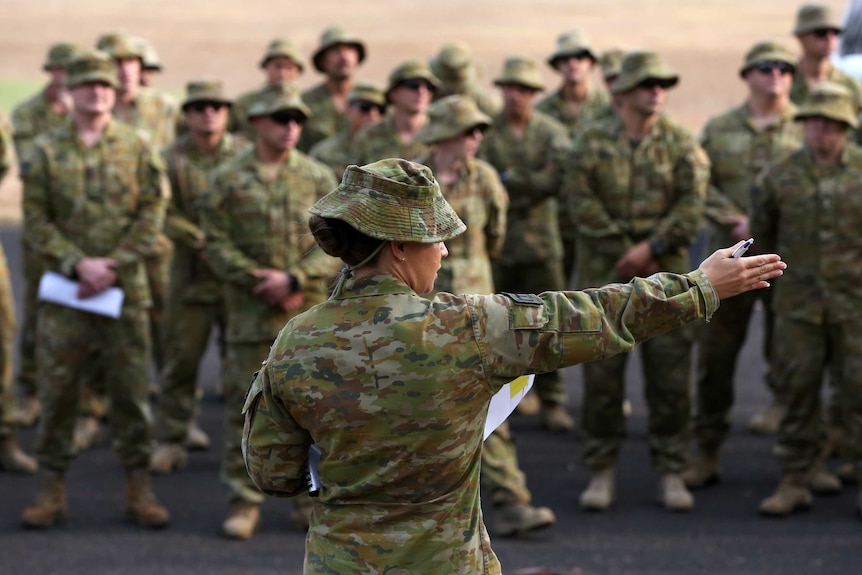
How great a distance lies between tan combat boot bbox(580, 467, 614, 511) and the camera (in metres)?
8.34

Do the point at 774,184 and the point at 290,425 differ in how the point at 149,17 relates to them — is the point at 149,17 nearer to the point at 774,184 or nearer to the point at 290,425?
the point at 774,184

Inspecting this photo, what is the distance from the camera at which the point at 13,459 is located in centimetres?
909

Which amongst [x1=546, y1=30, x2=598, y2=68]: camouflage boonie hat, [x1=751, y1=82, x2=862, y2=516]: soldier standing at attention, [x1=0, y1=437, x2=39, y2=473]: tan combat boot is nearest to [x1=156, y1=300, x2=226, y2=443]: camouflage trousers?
[x1=0, y1=437, x2=39, y2=473]: tan combat boot

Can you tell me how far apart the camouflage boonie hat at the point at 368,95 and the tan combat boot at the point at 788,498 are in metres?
3.68

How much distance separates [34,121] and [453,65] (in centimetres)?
302

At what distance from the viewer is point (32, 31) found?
35.4m

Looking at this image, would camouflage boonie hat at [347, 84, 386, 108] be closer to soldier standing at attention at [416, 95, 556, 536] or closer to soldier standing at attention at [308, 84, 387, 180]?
soldier standing at attention at [308, 84, 387, 180]

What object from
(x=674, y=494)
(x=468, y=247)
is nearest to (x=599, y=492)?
(x=674, y=494)

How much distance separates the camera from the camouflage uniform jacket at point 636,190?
821 centimetres

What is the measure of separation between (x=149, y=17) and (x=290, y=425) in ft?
117

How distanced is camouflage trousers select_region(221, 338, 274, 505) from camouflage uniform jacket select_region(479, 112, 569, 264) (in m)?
2.48

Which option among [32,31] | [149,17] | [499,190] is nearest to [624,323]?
[499,190]

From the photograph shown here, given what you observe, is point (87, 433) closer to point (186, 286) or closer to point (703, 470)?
point (186, 286)

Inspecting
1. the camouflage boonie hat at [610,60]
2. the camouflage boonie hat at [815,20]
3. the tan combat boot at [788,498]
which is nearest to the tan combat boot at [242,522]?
the tan combat boot at [788,498]
